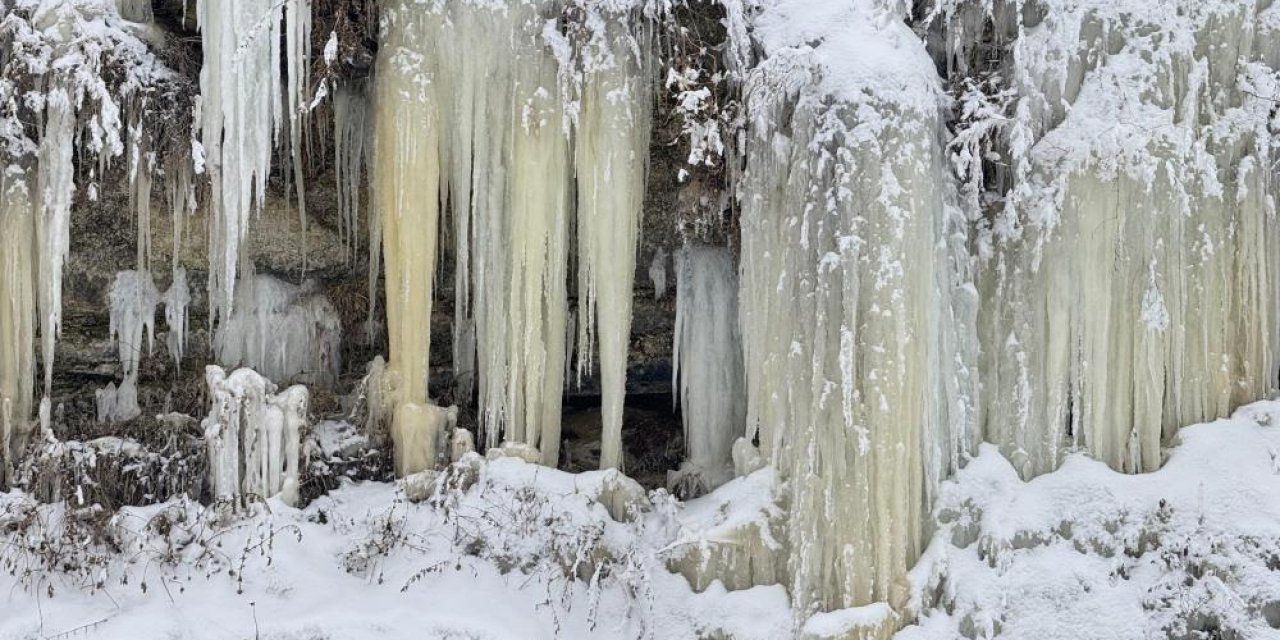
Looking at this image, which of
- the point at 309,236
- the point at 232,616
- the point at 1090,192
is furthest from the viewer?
the point at 309,236

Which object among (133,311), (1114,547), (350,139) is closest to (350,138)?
(350,139)

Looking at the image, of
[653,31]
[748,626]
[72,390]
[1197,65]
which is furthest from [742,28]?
[72,390]

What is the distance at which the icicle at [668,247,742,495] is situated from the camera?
990 cm

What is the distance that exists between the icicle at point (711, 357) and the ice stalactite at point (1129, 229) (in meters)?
2.07

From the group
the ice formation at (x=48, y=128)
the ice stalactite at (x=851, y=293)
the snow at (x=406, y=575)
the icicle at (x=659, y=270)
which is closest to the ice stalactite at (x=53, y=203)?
the ice formation at (x=48, y=128)

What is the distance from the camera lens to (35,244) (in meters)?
8.80

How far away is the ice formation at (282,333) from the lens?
1005 cm

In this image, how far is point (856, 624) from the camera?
25.0ft

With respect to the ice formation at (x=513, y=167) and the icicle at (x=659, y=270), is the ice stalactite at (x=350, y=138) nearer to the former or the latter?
the ice formation at (x=513, y=167)

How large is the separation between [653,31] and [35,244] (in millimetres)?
4281

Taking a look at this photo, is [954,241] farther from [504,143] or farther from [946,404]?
[504,143]

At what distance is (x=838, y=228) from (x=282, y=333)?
180 inches

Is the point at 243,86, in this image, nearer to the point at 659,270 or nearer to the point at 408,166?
the point at 408,166

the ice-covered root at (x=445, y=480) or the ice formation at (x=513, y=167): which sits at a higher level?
the ice formation at (x=513, y=167)
